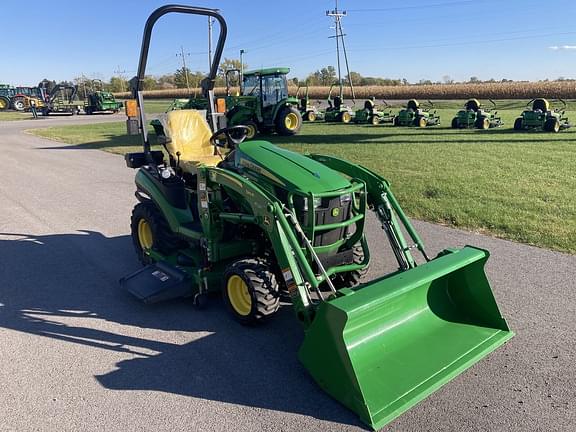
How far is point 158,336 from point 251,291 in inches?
32.1

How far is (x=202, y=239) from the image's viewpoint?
12.7 feet

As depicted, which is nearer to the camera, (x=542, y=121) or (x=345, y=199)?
(x=345, y=199)

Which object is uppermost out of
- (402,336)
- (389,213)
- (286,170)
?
(286,170)

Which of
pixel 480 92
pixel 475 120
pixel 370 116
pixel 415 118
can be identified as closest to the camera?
pixel 475 120

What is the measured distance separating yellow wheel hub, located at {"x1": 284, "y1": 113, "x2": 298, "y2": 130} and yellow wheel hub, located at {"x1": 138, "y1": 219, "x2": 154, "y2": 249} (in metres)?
12.3

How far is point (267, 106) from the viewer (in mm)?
17125

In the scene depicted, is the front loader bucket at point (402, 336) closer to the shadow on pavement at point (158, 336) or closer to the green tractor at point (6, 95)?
the shadow on pavement at point (158, 336)

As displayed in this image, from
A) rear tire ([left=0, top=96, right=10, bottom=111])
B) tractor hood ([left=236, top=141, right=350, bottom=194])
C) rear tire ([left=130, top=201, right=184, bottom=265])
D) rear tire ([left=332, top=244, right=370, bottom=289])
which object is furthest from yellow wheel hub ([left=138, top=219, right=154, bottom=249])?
rear tire ([left=0, top=96, right=10, bottom=111])

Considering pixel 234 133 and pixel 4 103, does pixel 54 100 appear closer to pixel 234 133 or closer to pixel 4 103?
pixel 4 103

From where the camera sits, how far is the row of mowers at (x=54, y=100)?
1286 inches

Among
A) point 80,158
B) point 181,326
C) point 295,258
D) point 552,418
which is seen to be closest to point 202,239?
point 181,326

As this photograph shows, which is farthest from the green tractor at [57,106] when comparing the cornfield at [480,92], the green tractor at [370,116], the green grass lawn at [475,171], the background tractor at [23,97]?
the green tractor at [370,116]

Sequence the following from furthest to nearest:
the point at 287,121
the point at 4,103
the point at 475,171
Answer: the point at 4,103 < the point at 287,121 < the point at 475,171

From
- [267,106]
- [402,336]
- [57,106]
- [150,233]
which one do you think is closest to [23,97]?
[57,106]
